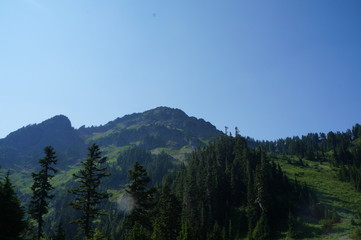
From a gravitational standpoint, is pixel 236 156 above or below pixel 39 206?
above

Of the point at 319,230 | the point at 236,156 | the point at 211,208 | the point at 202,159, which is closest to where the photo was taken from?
the point at 319,230

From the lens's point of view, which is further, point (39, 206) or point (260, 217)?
point (260, 217)

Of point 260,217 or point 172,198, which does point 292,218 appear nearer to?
point 260,217

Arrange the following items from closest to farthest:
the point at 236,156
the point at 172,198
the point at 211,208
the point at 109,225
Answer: the point at 172,198
the point at 211,208
the point at 236,156
the point at 109,225

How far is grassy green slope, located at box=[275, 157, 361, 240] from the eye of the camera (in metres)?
84.6

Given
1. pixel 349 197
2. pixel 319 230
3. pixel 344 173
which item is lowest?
A: pixel 319 230

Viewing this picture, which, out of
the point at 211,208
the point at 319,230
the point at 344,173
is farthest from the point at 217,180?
the point at 344,173

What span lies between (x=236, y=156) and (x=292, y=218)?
4596 cm

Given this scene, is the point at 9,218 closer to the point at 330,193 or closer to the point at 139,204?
the point at 139,204

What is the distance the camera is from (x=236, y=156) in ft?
444

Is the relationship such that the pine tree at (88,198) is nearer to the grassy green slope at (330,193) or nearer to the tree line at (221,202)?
the tree line at (221,202)

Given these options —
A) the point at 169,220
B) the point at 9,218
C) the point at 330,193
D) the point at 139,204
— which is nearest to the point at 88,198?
the point at 139,204

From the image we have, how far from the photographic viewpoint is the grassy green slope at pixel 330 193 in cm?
8456

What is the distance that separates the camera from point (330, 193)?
12181 centimetres
